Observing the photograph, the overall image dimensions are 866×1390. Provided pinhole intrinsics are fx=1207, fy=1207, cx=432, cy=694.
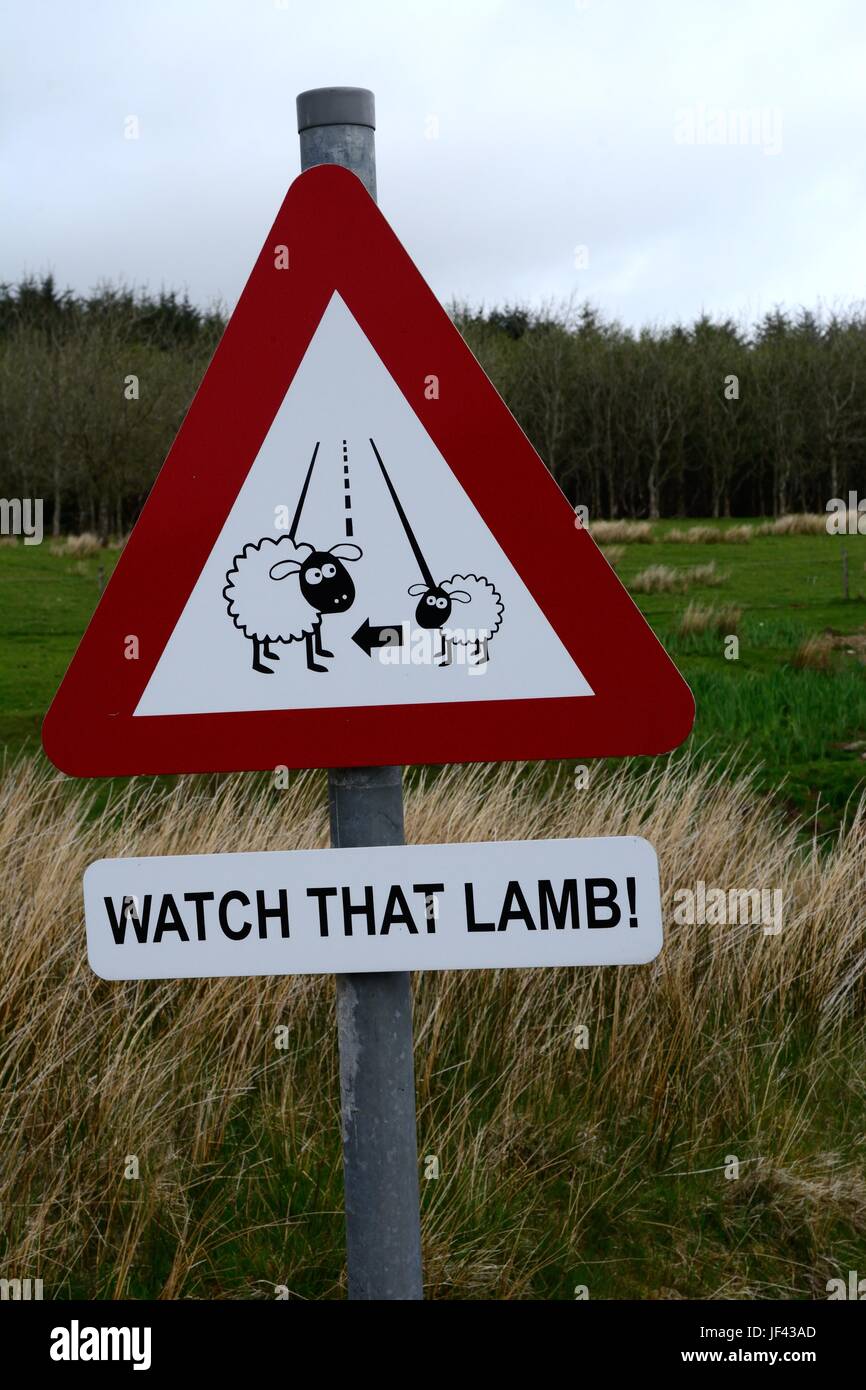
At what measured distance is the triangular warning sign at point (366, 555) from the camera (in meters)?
1.63

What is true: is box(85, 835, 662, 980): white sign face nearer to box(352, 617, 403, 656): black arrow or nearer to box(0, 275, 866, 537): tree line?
box(352, 617, 403, 656): black arrow

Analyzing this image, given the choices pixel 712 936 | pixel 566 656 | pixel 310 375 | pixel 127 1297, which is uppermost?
pixel 310 375

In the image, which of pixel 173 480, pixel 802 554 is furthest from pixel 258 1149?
pixel 802 554

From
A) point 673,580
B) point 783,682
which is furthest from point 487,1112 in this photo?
point 673,580

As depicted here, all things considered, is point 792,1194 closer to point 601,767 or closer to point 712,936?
point 712,936

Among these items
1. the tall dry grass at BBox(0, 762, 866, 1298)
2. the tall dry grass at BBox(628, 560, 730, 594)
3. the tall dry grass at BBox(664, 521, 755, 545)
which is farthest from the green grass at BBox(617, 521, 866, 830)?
the tall dry grass at BBox(664, 521, 755, 545)

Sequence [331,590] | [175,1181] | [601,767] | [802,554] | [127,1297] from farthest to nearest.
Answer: [802,554] → [601,767] → [175,1181] → [127,1297] → [331,590]

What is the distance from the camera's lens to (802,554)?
870 inches

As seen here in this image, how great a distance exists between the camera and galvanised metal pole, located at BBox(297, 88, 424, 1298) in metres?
1.59

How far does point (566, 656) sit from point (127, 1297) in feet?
4.90

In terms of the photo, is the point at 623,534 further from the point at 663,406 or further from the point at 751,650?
the point at 751,650

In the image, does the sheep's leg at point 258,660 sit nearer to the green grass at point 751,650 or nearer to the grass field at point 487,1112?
the grass field at point 487,1112

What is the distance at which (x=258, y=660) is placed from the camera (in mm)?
1657

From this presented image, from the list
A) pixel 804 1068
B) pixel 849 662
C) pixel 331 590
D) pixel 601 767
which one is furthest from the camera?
pixel 849 662
